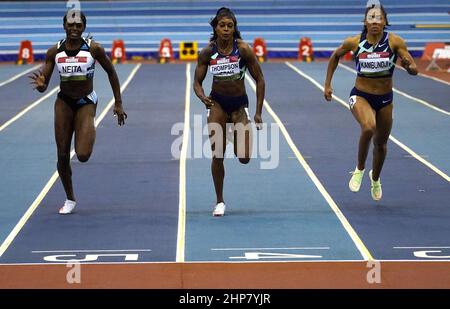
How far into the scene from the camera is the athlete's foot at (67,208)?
1188cm

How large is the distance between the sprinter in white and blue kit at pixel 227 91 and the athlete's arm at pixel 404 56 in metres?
1.45

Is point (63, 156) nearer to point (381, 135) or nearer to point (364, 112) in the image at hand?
point (364, 112)

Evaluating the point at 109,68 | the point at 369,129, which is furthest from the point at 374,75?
the point at 109,68

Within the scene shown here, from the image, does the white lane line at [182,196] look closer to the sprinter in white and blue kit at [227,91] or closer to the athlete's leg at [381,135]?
the sprinter in white and blue kit at [227,91]

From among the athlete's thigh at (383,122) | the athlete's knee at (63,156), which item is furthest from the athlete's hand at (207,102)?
the athlete's thigh at (383,122)

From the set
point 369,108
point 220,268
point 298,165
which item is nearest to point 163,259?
point 220,268

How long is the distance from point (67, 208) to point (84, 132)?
866 mm

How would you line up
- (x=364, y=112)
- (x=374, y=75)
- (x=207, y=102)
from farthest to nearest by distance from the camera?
(x=374, y=75) < (x=364, y=112) < (x=207, y=102)

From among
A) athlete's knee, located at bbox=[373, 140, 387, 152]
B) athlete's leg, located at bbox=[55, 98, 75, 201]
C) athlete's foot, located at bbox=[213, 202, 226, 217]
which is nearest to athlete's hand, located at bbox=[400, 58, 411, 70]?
athlete's knee, located at bbox=[373, 140, 387, 152]

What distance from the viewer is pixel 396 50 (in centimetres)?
1199

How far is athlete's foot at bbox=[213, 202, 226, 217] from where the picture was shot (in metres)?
11.7

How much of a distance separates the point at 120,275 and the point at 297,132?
10051mm

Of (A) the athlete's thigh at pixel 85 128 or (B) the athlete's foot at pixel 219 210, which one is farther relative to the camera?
(B) the athlete's foot at pixel 219 210

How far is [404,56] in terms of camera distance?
38.4ft
